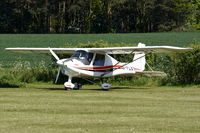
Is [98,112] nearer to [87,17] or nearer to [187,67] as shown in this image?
[187,67]

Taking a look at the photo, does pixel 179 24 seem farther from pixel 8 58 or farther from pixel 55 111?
pixel 55 111

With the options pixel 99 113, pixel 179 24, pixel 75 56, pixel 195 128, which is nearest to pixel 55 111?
pixel 99 113

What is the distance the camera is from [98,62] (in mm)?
23766

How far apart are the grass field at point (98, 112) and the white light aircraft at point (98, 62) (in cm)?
227

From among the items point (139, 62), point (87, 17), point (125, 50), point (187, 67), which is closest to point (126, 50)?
point (125, 50)

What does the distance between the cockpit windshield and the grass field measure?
2.91m

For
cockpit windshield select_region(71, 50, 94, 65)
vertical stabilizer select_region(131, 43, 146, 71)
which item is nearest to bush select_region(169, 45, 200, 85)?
vertical stabilizer select_region(131, 43, 146, 71)

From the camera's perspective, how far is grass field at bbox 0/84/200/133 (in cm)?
1176

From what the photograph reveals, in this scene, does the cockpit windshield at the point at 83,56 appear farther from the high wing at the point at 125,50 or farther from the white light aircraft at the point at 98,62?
the high wing at the point at 125,50

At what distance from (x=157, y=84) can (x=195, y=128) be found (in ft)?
44.2

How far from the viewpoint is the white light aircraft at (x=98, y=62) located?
22.2 metres

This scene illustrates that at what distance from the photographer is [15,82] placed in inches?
964

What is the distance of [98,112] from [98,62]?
9.48 metres

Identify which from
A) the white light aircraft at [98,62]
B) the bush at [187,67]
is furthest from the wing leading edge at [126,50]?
the bush at [187,67]
